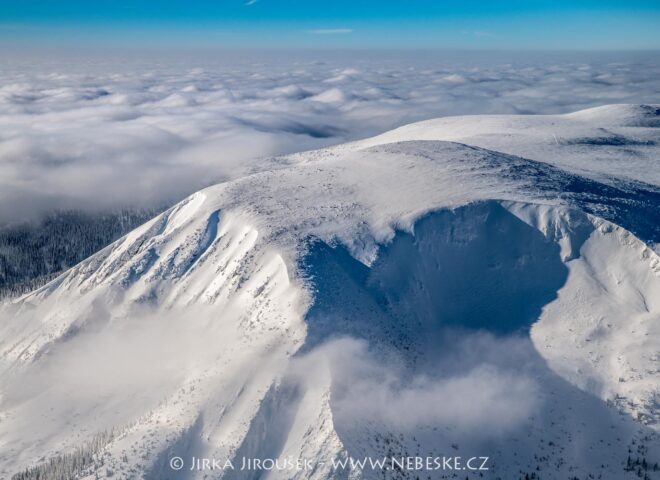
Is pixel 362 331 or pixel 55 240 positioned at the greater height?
pixel 362 331

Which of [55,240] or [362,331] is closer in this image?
[362,331]

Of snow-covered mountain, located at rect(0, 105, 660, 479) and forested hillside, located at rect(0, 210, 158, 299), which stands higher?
snow-covered mountain, located at rect(0, 105, 660, 479)

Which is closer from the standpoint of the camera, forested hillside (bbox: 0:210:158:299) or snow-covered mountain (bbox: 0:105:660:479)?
snow-covered mountain (bbox: 0:105:660:479)

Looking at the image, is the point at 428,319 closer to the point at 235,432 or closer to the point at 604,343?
the point at 604,343

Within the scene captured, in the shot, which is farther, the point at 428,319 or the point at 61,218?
the point at 61,218

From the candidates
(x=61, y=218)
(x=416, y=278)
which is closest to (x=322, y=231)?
(x=416, y=278)

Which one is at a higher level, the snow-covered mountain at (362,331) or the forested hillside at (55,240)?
the snow-covered mountain at (362,331)

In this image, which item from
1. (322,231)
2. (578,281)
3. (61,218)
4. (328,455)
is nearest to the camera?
(328,455)

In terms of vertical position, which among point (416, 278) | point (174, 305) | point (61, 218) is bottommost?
point (61, 218)
